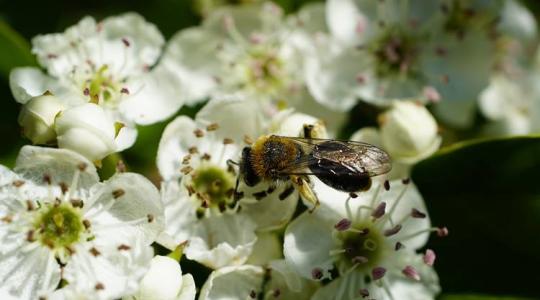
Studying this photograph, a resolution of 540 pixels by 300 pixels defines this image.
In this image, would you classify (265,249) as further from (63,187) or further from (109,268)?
(63,187)

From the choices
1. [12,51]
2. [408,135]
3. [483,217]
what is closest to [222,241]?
[408,135]

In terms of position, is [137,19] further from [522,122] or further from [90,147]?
[522,122]

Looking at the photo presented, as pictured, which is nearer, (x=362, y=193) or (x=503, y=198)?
(x=362, y=193)

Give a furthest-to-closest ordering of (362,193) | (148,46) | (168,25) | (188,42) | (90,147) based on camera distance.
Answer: (168,25), (188,42), (148,46), (362,193), (90,147)

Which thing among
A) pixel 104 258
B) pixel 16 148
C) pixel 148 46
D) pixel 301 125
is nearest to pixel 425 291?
pixel 301 125

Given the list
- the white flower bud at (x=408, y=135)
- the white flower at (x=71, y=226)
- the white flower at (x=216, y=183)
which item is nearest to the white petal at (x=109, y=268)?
the white flower at (x=71, y=226)

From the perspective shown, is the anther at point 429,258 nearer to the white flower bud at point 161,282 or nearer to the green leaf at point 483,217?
the green leaf at point 483,217

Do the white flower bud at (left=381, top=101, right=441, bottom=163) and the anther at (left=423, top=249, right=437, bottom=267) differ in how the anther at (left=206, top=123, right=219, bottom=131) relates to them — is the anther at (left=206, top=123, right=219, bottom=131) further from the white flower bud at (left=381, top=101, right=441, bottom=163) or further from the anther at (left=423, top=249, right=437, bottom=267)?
the anther at (left=423, top=249, right=437, bottom=267)
